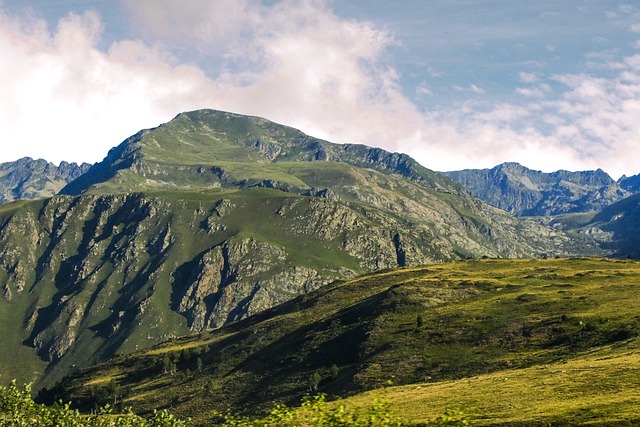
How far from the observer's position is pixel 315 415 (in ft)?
101

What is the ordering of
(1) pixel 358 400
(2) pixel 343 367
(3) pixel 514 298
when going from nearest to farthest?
(1) pixel 358 400, (2) pixel 343 367, (3) pixel 514 298

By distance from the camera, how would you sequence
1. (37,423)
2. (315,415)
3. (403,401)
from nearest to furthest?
(315,415) < (37,423) < (403,401)

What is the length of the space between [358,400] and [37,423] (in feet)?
268

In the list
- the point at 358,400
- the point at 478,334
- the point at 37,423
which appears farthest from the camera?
the point at 478,334

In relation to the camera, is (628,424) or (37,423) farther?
(628,424)

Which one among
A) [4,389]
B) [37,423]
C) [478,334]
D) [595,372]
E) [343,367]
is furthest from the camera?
Answer: [343,367]

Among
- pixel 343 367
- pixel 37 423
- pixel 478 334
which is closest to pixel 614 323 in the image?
pixel 478 334

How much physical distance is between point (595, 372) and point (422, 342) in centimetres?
7991

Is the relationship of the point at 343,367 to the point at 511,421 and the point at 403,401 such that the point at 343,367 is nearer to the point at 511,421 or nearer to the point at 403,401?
the point at 403,401

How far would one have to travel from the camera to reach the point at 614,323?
145m

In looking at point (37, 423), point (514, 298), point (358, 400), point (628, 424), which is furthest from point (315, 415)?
point (514, 298)

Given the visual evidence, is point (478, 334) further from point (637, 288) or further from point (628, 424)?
point (628, 424)

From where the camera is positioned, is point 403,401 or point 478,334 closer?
point 403,401

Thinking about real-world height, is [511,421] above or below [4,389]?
below
